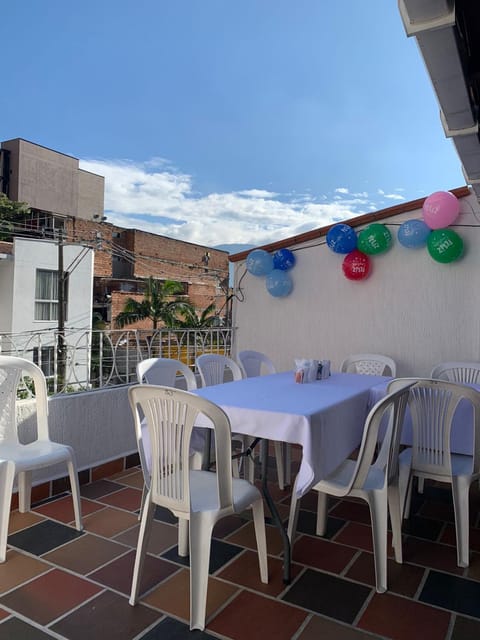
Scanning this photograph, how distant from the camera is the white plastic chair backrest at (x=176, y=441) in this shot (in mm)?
1856

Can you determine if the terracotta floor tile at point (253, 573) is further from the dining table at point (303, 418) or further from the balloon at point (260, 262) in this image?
the balloon at point (260, 262)

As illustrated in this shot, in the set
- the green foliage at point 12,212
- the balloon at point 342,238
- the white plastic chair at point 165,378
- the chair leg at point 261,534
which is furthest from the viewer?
the green foliage at point 12,212

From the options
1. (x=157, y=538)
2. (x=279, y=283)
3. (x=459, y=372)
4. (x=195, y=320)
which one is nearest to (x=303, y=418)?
(x=157, y=538)

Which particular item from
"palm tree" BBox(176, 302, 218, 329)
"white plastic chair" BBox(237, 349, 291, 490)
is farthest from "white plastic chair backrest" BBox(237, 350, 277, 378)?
"palm tree" BBox(176, 302, 218, 329)

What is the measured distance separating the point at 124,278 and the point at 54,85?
7.57 metres

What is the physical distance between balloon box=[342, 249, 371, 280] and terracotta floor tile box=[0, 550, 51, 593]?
147 inches

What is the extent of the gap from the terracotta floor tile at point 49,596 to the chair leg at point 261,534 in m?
0.75

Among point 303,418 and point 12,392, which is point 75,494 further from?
point 303,418

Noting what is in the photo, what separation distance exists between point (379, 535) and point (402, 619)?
0.33 metres

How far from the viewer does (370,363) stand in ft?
14.9

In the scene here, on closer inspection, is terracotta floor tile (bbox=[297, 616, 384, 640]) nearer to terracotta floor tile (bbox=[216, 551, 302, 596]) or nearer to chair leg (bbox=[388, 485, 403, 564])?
terracotta floor tile (bbox=[216, 551, 302, 596])

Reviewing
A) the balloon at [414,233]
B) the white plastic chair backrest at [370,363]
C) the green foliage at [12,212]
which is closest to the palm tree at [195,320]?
the green foliage at [12,212]

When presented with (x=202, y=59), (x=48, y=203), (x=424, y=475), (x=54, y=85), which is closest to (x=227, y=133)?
(x=54, y=85)

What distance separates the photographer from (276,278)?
5.24 meters
